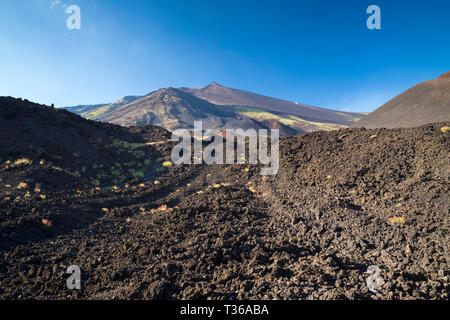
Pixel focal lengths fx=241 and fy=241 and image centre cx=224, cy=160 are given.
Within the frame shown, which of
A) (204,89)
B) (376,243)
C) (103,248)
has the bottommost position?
(103,248)

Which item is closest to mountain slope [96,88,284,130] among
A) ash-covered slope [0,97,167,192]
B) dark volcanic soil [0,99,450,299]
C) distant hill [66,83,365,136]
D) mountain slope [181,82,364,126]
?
distant hill [66,83,365,136]

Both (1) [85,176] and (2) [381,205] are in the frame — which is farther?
(1) [85,176]

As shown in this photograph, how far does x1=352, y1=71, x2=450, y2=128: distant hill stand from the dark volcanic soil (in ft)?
43.6

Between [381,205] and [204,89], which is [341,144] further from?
[204,89]

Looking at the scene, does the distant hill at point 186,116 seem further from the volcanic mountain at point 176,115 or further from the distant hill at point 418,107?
the distant hill at point 418,107

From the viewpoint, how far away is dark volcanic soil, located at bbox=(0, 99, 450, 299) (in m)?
3.57

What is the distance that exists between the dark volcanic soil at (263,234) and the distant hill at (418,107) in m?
13.3

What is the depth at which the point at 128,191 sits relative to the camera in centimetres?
1071

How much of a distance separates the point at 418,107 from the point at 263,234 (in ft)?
79.1

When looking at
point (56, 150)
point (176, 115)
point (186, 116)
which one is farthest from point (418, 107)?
point (176, 115)

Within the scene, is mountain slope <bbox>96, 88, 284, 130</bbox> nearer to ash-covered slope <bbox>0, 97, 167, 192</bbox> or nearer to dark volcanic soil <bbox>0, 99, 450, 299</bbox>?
ash-covered slope <bbox>0, 97, 167, 192</bbox>

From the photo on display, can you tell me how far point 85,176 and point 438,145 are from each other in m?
14.5
